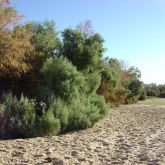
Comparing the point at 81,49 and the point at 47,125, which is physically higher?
the point at 81,49

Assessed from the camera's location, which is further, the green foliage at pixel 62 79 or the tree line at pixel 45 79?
the green foliage at pixel 62 79

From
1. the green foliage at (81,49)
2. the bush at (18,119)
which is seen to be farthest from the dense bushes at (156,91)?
the bush at (18,119)

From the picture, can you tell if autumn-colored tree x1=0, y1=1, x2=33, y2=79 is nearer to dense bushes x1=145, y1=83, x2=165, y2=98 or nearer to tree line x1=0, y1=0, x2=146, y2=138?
tree line x1=0, y1=0, x2=146, y2=138

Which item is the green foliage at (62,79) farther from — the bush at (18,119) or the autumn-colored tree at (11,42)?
the bush at (18,119)

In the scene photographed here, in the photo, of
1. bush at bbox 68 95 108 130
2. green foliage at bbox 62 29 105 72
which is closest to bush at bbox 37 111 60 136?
bush at bbox 68 95 108 130

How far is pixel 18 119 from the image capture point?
1648 cm

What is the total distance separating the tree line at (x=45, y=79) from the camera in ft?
55.0

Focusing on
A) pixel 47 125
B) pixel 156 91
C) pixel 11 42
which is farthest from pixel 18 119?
pixel 156 91

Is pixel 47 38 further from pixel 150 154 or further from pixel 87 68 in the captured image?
pixel 150 154

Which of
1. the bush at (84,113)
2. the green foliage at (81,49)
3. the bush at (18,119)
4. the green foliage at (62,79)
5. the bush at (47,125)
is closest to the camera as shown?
the bush at (18,119)

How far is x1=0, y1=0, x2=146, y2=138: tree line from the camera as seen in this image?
16.8 m

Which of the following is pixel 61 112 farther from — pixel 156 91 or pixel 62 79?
pixel 156 91

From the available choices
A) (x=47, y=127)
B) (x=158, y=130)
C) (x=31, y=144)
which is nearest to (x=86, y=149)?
(x=31, y=144)

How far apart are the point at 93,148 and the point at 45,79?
754 centimetres
